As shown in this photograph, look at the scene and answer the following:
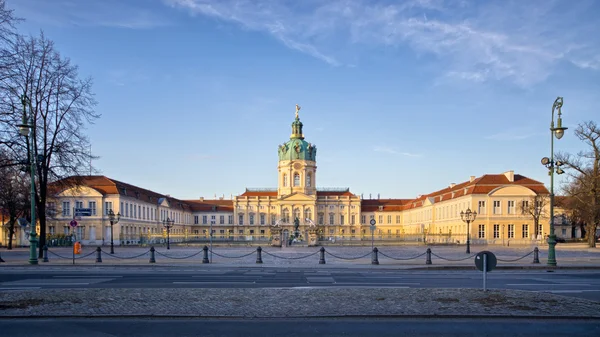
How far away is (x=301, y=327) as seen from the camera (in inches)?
400

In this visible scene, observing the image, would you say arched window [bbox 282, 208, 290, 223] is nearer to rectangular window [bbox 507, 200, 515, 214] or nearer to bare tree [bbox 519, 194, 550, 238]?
rectangular window [bbox 507, 200, 515, 214]

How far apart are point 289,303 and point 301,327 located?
2374mm

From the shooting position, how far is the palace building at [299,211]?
74938 mm

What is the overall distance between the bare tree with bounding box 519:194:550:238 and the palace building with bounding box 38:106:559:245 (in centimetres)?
49

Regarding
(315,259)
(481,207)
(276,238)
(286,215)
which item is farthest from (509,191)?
(286,215)

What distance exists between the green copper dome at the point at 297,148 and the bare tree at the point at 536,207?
5569 centimetres

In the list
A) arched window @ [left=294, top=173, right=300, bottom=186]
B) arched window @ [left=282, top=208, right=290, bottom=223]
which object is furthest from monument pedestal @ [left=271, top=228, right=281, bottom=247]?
arched window @ [left=294, top=173, right=300, bottom=186]

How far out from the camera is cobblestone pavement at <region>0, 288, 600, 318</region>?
1121cm

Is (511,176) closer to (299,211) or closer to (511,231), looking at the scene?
(511,231)

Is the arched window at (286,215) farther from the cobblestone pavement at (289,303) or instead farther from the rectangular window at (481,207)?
the cobblestone pavement at (289,303)

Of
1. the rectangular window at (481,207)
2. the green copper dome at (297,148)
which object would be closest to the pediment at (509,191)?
the rectangular window at (481,207)

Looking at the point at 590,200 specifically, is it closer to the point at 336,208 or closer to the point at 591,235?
the point at 591,235

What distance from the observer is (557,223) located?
319 ft

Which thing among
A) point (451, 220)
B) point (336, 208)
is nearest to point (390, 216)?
point (336, 208)
